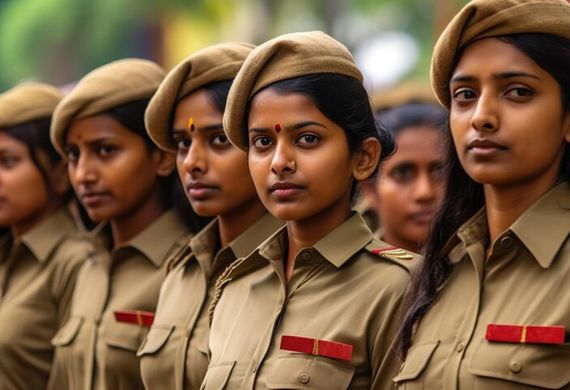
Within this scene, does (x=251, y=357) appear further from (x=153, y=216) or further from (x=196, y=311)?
(x=153, y=216)

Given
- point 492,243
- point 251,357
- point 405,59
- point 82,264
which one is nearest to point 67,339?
point 82,264

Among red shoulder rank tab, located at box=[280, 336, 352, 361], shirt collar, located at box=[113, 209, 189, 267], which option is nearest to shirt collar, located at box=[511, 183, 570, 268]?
red shoulder rank tab, located at box=[280, 336, 352, 361]

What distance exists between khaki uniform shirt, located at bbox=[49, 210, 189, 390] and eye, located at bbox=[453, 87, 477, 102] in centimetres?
214

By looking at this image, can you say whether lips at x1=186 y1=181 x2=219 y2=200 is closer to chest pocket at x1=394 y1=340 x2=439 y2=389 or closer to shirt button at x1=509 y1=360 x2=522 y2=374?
chest pocket at x1=394 y1=340 x2=439 y2=389

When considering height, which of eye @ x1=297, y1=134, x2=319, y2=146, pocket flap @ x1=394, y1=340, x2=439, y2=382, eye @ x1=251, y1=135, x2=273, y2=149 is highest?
eye @ x1=297, y1=134, x2=319, y2=146

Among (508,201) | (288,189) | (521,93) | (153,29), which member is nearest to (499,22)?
(521,93)

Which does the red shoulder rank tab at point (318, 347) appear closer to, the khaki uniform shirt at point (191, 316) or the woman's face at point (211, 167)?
the khaki uniform shirt at point (191, 316)

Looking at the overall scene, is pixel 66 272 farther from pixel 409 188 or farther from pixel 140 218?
pixel 409 188

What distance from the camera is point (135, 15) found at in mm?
29359

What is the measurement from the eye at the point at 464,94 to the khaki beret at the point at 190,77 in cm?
143

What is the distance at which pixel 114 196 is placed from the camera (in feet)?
18.9

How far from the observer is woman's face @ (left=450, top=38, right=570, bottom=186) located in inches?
144

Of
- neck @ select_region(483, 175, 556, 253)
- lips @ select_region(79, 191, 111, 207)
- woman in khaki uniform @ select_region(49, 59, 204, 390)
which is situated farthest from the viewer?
lips @ select_region(79, 191, 111, 207)

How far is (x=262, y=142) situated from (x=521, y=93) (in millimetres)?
1001
